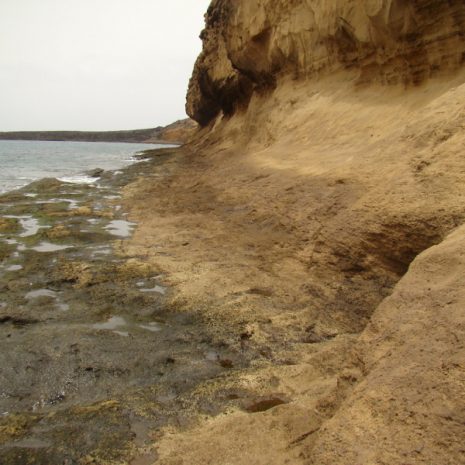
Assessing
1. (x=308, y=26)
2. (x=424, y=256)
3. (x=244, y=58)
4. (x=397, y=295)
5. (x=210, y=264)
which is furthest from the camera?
(x=244, y=58)

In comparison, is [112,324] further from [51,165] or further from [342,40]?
[51,165]

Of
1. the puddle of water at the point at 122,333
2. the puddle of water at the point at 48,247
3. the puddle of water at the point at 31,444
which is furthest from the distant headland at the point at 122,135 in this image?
the puddle of water at the point at 31,444

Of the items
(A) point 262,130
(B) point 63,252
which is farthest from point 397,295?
(A) point 262,130

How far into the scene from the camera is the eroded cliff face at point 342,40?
6.85m

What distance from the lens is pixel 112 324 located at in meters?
4.16

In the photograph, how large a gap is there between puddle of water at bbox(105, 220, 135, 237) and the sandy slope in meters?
0.32

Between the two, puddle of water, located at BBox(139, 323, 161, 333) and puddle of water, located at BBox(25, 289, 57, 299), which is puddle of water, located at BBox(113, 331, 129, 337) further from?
puddle of water, located at BBox(25, 289, 57, 299)

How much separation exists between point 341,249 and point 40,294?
322 cm

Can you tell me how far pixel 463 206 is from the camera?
389 cm

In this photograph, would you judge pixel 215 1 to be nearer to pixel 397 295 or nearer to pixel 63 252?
pixel 63 252

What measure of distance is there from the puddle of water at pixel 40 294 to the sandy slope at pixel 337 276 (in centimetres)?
123

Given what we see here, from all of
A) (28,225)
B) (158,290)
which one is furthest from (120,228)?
(158,290)

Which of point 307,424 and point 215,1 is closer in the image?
point 307,424

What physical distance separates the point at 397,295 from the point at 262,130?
417 inches
